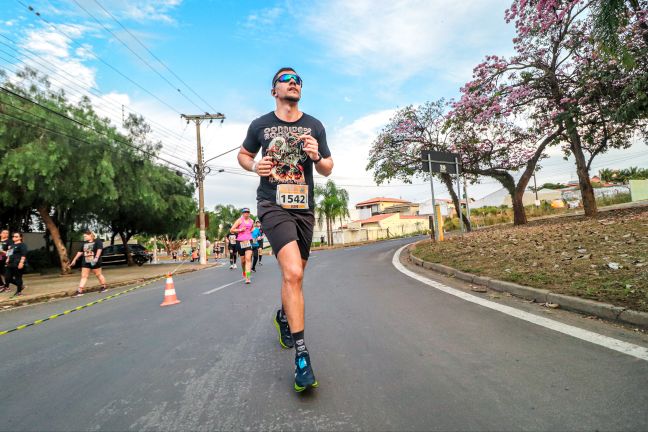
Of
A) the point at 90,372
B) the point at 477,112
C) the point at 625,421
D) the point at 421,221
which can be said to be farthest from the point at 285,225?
the point at 421,221

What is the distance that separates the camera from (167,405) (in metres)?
2.27

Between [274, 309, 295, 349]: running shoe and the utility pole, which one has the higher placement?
the utility pole

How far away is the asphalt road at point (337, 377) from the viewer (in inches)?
78.0

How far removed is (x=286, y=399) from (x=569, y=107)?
14211 mm

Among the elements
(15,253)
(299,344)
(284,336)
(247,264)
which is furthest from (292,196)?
(15,253)

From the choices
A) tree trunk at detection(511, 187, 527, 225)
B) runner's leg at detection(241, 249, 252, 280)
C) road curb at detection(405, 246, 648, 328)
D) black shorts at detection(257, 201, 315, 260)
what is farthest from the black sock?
tree trunk at detection(511, 187, 527, 225)

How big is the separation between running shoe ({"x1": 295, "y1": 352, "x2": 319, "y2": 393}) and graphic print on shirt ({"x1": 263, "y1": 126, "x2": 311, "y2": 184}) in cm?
135

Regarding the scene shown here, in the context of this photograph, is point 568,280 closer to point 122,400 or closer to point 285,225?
point 285,225

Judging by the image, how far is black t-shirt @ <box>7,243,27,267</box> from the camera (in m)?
10.1

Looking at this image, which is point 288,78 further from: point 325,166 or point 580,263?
point 580,263

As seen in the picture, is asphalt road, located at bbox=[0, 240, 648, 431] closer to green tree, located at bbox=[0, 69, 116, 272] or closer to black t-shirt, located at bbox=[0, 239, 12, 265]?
black t-shirt, located at bbox=[0, 239, 12, 265]

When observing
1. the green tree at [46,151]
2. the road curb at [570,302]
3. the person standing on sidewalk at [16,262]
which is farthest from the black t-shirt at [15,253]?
the road curb at [570,302]

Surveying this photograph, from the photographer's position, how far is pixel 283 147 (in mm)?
3029

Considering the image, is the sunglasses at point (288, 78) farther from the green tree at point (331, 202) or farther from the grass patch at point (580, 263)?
the green tree at point (331, 202)
